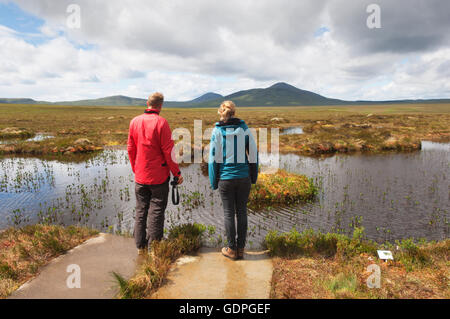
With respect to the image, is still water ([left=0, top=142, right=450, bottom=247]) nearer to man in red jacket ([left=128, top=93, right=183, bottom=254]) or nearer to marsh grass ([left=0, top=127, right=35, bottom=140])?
man in red jacket ([left=128, top=93, right=183, bottom=254])

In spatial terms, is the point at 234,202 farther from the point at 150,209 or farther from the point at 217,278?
the point at 150,209

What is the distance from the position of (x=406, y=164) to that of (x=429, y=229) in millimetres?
11521

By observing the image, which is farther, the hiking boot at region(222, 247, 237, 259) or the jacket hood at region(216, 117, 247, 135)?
the hiking boot at region(222, 247, 237, 259)

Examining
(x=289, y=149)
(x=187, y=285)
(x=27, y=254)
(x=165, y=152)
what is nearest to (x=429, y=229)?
(x=187, y=285)

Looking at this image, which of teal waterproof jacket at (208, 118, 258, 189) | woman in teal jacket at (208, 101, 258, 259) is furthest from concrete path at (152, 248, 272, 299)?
teal waterproof jacket at (208, 118, 258, 189)

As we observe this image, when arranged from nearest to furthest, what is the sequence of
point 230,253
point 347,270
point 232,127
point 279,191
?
point 347,270, point 232,127, point 230,253, point 279,191

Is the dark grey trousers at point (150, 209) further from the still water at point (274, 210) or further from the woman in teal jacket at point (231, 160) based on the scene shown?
the still water at point (274, 210)

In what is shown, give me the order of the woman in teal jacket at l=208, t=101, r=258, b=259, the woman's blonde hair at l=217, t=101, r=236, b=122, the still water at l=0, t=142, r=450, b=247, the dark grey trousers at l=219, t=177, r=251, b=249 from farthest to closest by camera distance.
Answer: the still water at l=0, t=142, r=450, b=247 → the dark grey trousers at l=219, t=177, r=251, b=249 → the woman in teal jacket at l=208, t=101, r=258, b=259 → the woman's blonde hair at l=217, t=101, r=236, b=122

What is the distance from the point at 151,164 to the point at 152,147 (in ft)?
1.13

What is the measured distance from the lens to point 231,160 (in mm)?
4840

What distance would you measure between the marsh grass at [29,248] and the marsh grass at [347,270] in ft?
14.5

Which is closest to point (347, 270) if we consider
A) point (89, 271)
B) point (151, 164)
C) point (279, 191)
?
point (151, 164)

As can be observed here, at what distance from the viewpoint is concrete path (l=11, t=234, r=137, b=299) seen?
4047mm

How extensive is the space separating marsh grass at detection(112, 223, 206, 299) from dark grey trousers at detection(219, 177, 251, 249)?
103 centimetres
